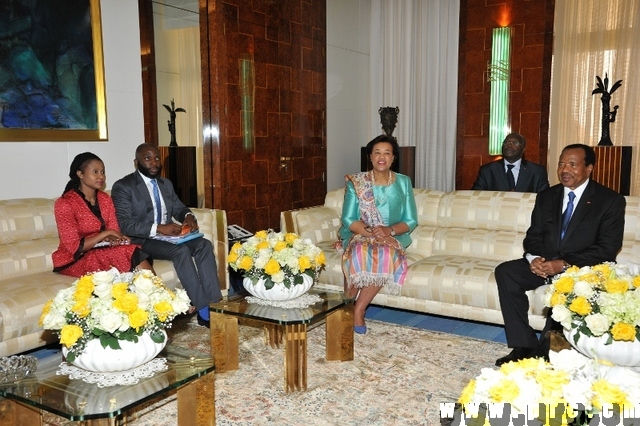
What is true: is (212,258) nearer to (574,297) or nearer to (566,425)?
(574,297)

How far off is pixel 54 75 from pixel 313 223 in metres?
2.29

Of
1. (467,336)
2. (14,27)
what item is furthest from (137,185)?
(467,336)

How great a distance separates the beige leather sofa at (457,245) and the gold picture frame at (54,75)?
1810 mm

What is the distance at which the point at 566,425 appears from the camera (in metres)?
1.34

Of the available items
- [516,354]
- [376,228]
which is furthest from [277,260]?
[516,354]

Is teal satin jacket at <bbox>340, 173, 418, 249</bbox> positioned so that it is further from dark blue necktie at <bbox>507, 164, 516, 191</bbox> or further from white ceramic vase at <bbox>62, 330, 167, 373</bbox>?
white ceramic vase at <bbox>62, 330, 167, 373</bbox>

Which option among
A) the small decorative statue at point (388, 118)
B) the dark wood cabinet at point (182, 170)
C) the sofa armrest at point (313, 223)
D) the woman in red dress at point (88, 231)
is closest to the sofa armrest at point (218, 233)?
the sofa armrest at point (313, 223)

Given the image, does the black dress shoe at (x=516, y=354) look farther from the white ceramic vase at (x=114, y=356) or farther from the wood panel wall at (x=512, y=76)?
the wood panel wall at (x=512, y=76)

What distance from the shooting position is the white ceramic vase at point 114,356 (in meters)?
2.17

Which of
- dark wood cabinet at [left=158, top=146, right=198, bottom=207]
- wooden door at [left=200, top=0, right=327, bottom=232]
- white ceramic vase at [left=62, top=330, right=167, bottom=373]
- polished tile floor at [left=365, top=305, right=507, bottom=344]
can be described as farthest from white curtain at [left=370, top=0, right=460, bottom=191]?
white ceramic vase at [left=62, top=330, right=167, bottom=373]

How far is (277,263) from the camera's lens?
3.15m

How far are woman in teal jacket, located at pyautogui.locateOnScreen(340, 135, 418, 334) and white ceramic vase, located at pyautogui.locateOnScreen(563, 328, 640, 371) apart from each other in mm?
1740

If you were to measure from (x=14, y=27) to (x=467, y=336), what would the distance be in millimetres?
3813

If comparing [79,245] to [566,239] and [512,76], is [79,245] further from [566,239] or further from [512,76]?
[512,76]
